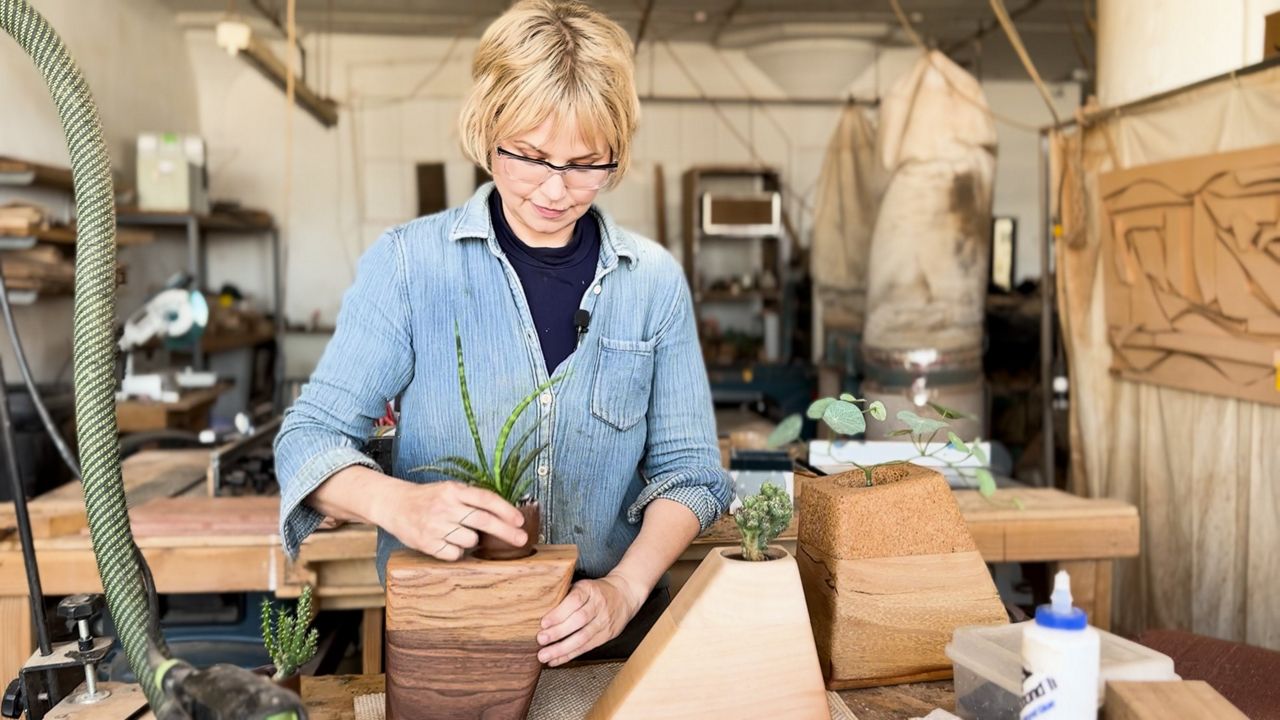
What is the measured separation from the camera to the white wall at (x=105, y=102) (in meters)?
5.28

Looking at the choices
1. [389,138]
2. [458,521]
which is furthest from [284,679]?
[389,138]

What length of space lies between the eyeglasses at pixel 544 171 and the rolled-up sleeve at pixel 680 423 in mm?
282

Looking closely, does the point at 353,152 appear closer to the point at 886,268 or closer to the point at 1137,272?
the point at 886,268

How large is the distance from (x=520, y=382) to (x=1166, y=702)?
0.93 metres

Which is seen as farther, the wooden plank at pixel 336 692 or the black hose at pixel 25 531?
the wooden plank at pixel 336 692

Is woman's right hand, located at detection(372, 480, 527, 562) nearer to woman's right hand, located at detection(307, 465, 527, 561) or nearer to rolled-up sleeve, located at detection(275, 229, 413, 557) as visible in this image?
woman's right hand, located at detection(307, 465, 527, 561)

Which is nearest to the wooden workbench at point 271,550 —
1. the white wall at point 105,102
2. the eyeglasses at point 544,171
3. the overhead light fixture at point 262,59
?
the eyeglasses at point 544,171

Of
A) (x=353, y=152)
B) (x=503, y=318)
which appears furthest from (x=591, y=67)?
(x=353, y=152)

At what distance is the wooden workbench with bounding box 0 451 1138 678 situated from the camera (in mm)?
2568

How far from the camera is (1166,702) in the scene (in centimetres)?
111

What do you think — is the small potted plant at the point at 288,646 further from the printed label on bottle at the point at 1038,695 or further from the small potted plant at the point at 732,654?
the printed label on bottle at the point at 1038,695

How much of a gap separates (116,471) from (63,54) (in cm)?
46

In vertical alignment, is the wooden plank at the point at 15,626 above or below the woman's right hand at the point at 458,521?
below

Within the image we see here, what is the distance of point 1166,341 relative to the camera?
3.42 m
